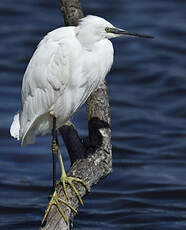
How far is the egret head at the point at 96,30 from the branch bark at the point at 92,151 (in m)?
0.63

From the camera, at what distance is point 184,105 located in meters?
13.8

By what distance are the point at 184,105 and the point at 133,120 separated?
1.29 m

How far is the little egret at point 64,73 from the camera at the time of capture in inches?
227

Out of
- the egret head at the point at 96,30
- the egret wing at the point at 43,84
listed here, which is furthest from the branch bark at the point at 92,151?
the egret head at the point at 96,30

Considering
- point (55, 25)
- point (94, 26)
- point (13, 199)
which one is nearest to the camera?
point (94, 26)

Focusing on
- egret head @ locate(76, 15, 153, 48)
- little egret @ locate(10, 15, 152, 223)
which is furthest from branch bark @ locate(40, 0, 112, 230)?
egret head @ locate(76, 15, 153, 48)

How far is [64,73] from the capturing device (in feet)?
19.9

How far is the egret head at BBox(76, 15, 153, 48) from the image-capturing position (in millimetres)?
5652

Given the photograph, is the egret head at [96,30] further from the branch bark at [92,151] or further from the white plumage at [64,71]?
the branch bark at [92,151]

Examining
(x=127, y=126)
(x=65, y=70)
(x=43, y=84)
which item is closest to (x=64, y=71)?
(x=65, y=70)

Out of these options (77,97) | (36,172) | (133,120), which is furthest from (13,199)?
(77,97)

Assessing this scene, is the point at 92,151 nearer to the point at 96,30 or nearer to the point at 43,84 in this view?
the point at 43,84

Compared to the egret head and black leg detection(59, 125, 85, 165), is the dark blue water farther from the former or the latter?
the egret head

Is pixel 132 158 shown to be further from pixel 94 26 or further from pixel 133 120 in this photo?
pixel 94 26
